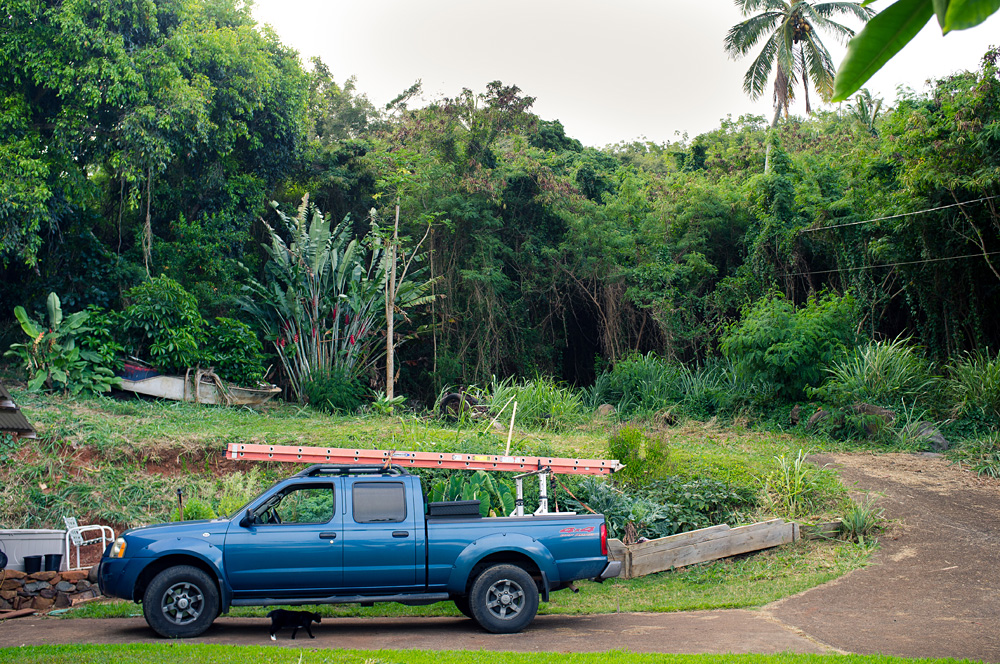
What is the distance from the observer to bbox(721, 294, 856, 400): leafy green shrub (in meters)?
17.9

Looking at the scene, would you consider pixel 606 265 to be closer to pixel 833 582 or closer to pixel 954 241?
pixel 954 241

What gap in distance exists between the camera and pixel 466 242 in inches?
902

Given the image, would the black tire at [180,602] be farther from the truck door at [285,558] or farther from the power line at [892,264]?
the power line at [892,264]

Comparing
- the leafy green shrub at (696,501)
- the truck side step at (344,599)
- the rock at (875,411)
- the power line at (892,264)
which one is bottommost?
the truck side step at (344,599)

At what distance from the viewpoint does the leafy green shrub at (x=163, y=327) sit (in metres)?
17.7

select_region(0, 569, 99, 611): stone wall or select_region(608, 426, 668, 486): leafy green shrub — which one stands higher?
select_region(608, 426, 668, 486): leafy green shrub

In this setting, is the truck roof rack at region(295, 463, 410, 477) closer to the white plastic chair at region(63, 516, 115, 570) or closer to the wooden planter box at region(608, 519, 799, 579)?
the wooden planter box at region(608, 519, 799, 579)

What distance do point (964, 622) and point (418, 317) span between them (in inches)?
694

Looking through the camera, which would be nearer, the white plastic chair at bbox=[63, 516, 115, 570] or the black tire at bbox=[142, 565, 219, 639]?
the black tire at bbox=[142, 565, 219, 639]

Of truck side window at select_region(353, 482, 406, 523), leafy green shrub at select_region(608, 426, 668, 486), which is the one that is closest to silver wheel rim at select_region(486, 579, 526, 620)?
truck side window at select_region(353, 482, 406, 523)

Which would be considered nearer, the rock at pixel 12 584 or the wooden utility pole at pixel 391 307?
the rock at pixel 12 584

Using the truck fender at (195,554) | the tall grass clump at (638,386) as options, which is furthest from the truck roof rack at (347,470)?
the tall grass clump at (638,386)

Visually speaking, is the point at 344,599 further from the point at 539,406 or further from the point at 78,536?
the point at 539,406

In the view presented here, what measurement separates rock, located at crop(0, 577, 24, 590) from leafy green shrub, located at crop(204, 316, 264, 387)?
9.80m
